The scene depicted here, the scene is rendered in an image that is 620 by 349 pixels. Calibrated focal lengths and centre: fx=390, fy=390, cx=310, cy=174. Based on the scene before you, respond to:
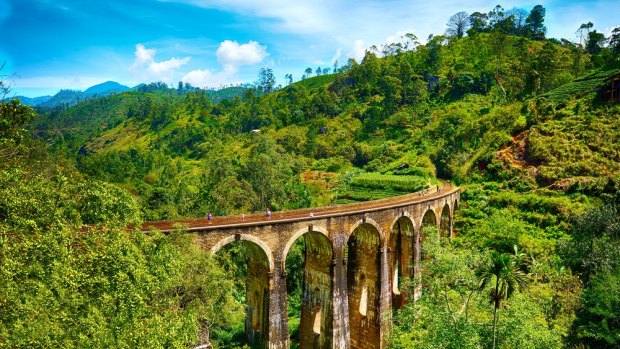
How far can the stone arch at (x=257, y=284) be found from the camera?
21.3m

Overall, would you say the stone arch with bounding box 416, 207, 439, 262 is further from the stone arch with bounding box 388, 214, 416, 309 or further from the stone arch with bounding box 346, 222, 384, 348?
the stone arch with bounding box 346, 222, 384, 348

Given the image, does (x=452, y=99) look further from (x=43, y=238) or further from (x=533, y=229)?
(x=43, y=238)

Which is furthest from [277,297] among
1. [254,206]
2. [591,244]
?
[254,206]

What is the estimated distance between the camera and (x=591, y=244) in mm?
29328

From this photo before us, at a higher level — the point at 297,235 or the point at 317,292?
the point at 297,235

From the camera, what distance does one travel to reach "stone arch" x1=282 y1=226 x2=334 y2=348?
25.4 meters

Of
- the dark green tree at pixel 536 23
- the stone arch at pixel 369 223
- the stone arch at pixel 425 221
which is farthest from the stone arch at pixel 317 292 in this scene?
the dark green tree at pixel 536 23

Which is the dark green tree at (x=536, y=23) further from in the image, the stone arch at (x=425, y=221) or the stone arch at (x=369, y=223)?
the stone arch at (x=369, y=223)

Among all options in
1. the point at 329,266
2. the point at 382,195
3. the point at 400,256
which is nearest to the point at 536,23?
the point at 382,195

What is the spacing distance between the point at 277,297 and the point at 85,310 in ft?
41.8

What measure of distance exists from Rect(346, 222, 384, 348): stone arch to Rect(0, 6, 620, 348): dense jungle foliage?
4288 millimetres

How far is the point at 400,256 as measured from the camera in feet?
115

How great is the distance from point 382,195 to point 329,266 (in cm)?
3645

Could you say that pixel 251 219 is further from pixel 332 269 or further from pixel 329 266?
pixel 332 269
